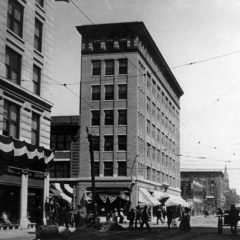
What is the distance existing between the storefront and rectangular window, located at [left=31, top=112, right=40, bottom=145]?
0.96m

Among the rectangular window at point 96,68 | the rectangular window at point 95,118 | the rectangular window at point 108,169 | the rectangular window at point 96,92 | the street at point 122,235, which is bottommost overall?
the street at point 122,235

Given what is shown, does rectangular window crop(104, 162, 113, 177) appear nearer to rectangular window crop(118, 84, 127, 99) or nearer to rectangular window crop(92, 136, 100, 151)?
rectangular window crop(92, 136, 100, 151)

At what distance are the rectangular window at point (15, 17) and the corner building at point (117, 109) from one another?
1036 inches

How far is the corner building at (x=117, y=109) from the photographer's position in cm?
5675

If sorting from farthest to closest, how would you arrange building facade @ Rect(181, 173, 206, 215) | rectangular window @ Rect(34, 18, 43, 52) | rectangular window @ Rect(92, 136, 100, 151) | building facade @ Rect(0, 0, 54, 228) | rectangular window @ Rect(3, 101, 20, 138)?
building facade @ Rect(181, 173, 206, 215) → rectangular window @ Rect(92, 136, 100, 151) → rectangular window @ Rect(34, 18, 43, 52) → rectangular window @ Rect(3, 101, 20, 138) → building facade @ Rect(0, 0, 54, 228)

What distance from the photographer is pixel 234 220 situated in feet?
90.6

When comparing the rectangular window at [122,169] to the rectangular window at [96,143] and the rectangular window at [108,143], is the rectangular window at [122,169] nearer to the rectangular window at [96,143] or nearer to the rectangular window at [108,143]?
the rectangular window at [108,143]

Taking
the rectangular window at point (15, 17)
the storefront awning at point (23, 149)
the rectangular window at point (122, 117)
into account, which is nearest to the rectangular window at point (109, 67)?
the rectangular window at point (122, 117)

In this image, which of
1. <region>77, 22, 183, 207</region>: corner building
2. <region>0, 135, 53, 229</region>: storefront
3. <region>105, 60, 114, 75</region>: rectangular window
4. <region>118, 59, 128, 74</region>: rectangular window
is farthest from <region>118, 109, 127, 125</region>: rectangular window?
<region>0, 135, 53, 229</region>: storefront

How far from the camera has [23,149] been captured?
92.6 ft

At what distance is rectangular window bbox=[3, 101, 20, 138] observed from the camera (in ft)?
92.7

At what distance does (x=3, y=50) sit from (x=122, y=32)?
112ft

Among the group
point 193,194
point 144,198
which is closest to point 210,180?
point 193,194

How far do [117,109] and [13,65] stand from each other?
98.6 ft
